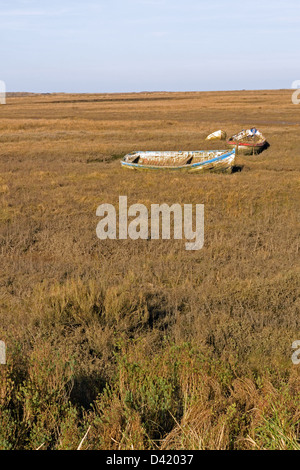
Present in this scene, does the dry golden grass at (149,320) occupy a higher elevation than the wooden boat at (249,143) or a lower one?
lower

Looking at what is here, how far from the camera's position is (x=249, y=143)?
2281 cm

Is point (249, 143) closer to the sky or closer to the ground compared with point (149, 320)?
closer to the sky

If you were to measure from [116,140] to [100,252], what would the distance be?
64.4 ft

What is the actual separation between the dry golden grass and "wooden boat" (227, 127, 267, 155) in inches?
300

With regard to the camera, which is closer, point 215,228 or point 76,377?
point 76,377

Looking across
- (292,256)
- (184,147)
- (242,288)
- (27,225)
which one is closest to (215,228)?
(292,256)

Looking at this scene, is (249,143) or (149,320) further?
(249,143)

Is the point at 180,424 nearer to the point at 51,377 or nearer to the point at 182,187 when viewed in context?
the point at 51,377

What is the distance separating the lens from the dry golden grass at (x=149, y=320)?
3.12 meters

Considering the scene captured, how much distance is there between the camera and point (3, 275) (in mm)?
7520

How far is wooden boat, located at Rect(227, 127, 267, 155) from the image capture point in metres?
22.6

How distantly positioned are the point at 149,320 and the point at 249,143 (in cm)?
1869

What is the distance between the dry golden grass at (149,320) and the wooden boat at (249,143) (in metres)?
7.61

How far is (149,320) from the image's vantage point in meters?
5.92
